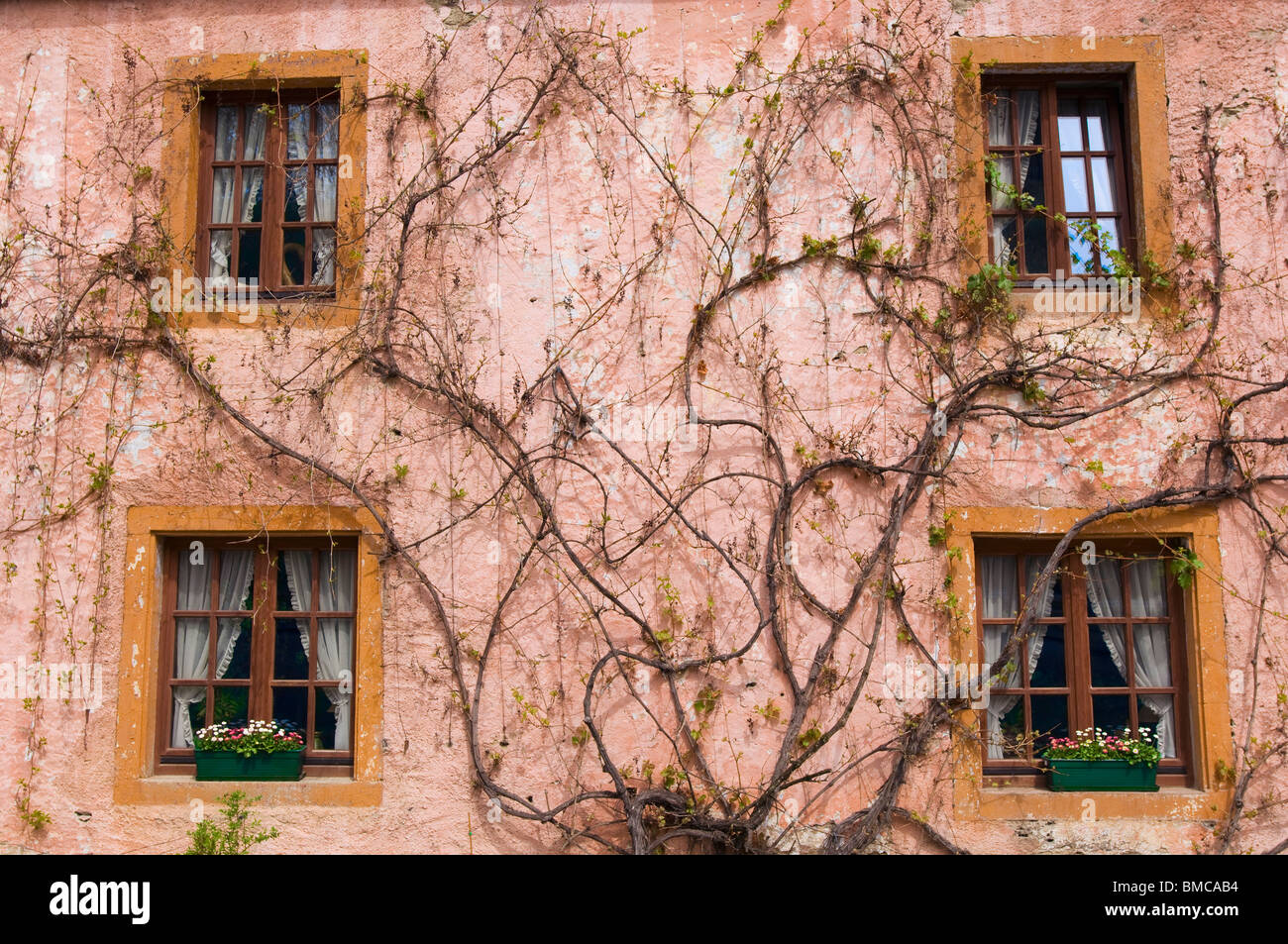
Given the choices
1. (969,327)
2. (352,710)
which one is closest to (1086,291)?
(969,327)

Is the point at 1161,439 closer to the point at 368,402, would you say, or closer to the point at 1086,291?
the point at 1086,291

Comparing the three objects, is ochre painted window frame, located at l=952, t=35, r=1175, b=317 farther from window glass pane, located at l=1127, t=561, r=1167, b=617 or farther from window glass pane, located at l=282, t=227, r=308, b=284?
window glass pane, located at l=282, t=227, r=308, b=284

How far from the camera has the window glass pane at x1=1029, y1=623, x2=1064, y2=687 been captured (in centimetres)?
560

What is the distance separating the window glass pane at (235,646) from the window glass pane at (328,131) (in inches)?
106

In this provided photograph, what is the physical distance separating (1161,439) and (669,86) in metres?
3.28

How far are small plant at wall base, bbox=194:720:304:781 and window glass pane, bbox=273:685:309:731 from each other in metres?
0.16

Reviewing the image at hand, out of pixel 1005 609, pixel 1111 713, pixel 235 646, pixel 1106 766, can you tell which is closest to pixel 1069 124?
pixel 1005 609

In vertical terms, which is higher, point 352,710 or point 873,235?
point 873,235

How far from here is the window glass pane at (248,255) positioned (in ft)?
19.7

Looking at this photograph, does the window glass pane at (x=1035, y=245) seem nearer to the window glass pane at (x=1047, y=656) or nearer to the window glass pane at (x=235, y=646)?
the window glass pane at (x=1047, y=656)

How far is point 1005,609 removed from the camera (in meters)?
5.64

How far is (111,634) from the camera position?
562 cm

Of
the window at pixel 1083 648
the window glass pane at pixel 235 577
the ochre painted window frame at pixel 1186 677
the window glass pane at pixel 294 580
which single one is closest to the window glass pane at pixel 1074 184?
the ochre painted window frame at pixel 1186 677

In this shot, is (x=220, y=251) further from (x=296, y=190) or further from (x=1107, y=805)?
(x=1107, y=805)
